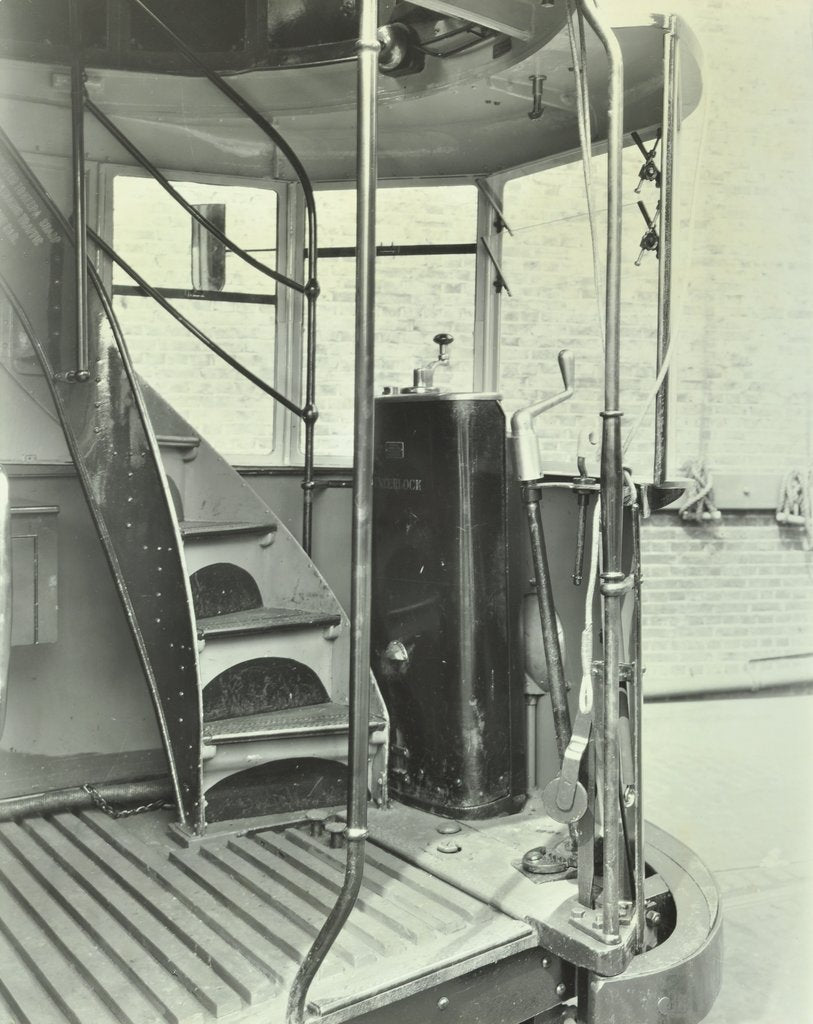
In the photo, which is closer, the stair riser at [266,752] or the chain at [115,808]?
the stair riser at [266,752]

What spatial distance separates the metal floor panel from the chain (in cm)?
14

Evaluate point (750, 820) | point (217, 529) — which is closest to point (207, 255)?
point (217, 529)

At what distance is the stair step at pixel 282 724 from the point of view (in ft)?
9.85

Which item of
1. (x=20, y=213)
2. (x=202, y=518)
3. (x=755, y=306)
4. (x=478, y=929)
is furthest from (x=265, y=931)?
(x=755, y=306)

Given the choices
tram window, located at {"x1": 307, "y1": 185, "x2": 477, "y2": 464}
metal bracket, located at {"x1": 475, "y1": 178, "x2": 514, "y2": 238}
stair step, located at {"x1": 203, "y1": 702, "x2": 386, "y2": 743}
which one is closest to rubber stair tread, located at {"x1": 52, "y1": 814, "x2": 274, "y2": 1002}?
stair step, located at {"x1": 203, "y1": 702, "x2": 386, "y2": 743}

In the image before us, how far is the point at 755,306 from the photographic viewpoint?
27.0ft

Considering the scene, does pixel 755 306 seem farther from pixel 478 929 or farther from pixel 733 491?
pixel 478 929

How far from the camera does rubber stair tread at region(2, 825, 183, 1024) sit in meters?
2.12

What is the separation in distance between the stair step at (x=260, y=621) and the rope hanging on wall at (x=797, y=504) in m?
5.66

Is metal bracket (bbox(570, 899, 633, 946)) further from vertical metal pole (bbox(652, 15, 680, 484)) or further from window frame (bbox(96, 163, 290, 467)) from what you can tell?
window frame (bbox(96, 163, 290, 467))

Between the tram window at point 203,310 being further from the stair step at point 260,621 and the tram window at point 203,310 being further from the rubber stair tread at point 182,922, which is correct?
the rubber stair tread at point 182,922

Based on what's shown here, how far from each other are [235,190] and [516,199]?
1.13 metres

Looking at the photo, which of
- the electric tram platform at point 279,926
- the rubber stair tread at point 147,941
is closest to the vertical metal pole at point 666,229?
the electric tram platform at point 279,926

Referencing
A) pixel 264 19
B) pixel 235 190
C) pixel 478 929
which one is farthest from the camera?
pixel 235 190
